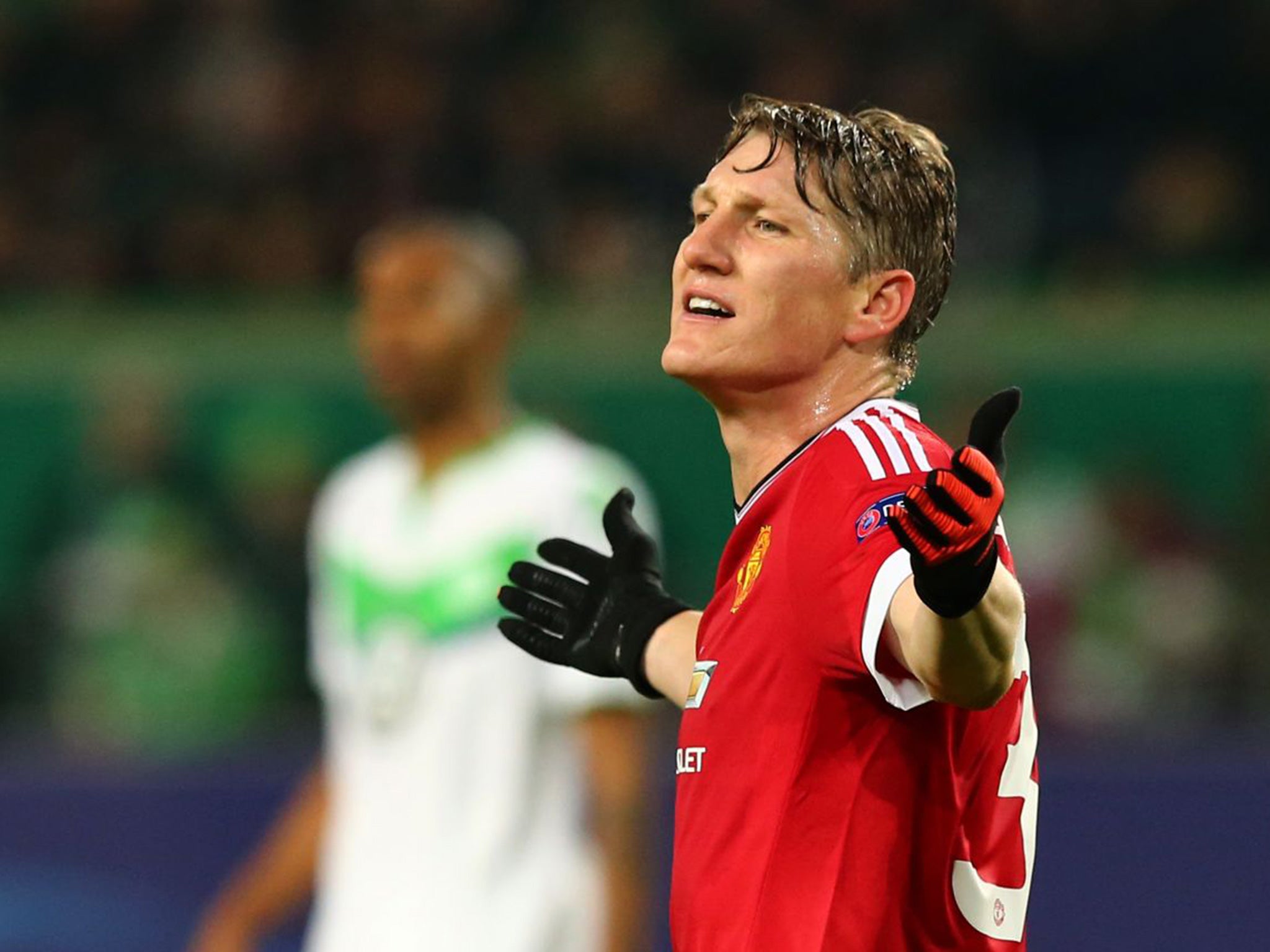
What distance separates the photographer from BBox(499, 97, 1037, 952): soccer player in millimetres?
2254

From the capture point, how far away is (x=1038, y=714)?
22.7 ft

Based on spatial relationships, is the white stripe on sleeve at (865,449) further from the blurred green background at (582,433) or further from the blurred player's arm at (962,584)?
the blurred green background at (582,433)

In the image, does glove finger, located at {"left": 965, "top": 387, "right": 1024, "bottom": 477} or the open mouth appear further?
the open mouth

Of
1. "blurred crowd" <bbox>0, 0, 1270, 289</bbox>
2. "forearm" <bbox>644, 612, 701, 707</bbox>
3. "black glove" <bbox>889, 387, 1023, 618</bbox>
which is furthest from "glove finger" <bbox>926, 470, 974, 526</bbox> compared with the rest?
"blurred crowd" <bbox>0, 0, 1270, 289</bbox>

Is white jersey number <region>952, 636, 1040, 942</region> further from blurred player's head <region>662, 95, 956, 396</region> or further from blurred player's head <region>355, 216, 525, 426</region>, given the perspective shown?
blurred player's head <region>355, 216, 525, 426</region>

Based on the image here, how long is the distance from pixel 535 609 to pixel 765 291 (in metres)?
0.74

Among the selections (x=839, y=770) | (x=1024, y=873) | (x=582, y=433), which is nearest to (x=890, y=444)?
(x=839, y=770)

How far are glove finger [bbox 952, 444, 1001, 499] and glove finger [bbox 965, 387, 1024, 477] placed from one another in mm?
57

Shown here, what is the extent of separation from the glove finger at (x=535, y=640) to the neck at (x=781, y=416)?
1.74ft

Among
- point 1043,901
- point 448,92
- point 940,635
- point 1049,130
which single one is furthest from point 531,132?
point 940,635

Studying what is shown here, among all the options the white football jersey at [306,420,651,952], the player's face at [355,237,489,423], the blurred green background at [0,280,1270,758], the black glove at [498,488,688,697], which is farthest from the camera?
the blurred green background at [0,280,1270,758]

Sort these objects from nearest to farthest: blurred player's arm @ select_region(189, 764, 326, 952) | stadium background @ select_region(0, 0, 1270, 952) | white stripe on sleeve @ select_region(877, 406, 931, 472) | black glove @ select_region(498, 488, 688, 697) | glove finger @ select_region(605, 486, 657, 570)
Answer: white stripe on sleeve @ select_region(877, 406, 931, 472)
black glove @ select_region(498, 488, 688, 697)
glove finger @ select_region(605, 486, 657, 570)
blurred player's arm @ select_region(189, 764, 326, 952)
stadium background @ select_region(0, 0, 1270, 952)

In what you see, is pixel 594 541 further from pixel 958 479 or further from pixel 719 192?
pixel 958 479

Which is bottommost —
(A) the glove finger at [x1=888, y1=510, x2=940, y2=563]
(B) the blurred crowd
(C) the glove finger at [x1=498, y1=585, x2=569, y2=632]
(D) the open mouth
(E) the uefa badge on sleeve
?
(C) the glove finger at [x1=498, y1=585, x2=569, y2=632]
